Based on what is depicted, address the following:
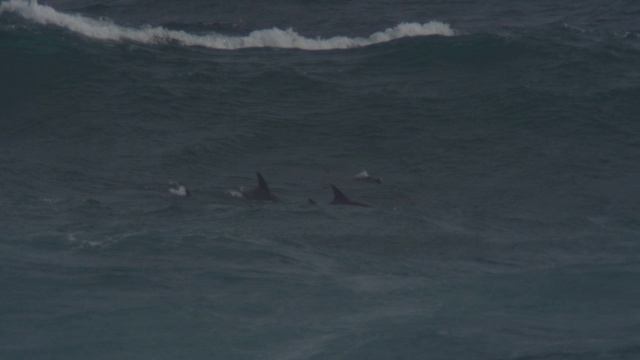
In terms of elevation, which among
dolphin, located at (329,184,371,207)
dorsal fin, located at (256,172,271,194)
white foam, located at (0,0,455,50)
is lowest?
dolphin, located at (329,184,371,207)

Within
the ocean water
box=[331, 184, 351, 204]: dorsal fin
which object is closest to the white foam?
Result: the ocean water

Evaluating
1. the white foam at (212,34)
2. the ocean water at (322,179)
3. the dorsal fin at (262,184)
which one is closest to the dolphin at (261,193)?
the dorsal fin at (262,184)

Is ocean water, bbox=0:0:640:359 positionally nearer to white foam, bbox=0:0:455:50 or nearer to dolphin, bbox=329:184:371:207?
white foam, bbox=0:0:455:50

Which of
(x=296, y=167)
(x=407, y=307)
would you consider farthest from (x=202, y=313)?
(x=296, y=167)

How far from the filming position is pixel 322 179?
743 inches

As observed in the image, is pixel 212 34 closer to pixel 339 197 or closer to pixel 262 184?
pixel 262 184

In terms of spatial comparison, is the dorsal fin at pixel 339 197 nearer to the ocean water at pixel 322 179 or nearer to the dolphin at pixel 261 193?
the ocean water at pixel 322 179

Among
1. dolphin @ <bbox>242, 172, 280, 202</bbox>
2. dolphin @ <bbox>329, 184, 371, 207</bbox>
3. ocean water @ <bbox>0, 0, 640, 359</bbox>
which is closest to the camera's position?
ocean water @ <bbox>0, 0, 640, 359</bbox>

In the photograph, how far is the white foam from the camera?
29.3 m

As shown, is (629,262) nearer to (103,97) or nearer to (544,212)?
(544,212)

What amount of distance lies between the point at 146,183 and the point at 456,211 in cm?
544

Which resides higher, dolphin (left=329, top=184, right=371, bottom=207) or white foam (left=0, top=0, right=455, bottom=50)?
white foam (left=0, top=0, right=455, bottom=50)

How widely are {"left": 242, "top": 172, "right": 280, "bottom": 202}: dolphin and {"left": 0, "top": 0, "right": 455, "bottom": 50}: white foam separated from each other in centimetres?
1239

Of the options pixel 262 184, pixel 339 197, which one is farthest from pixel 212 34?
pixel 339 197
